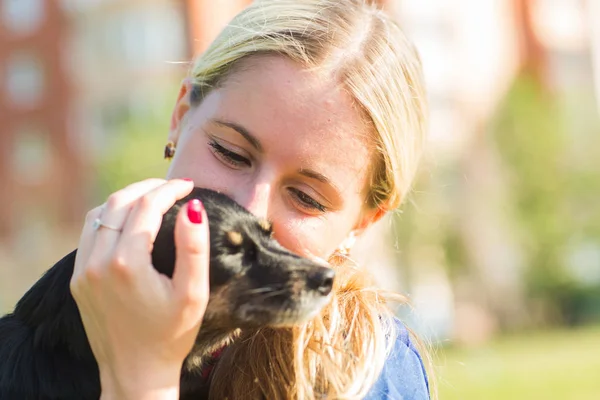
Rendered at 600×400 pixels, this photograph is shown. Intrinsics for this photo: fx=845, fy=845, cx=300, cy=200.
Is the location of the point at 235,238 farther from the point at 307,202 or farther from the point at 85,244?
the point at 85,244

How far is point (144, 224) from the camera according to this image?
2121 millimetres

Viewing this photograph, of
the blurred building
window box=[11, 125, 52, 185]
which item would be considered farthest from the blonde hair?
window box=[11, 125, 52, 185]

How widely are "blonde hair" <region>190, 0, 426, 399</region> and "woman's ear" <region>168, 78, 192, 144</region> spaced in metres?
0.07

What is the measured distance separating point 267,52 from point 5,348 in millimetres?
1246

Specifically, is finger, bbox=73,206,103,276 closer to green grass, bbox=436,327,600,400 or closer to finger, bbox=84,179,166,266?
finger, bbox=84,179,166,266

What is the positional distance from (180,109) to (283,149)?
740mm

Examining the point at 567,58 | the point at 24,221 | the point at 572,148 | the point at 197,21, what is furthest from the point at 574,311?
the point at 24,221

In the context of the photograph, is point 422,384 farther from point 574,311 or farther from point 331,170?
point 574,311

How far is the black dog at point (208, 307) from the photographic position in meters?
2.46

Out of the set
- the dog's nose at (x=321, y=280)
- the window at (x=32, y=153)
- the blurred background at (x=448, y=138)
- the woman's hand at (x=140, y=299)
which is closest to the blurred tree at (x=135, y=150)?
the blurred background at (x=448, y=138)

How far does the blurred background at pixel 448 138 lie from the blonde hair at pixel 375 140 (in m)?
21.5

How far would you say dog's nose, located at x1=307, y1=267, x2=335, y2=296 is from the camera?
255 cm

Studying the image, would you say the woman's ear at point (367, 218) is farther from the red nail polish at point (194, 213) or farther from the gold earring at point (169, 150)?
the red nail polish at point (194, 213)

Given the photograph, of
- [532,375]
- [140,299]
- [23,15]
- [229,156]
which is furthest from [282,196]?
[23,15]
